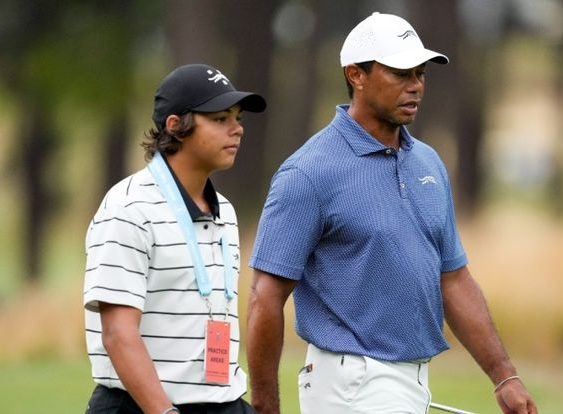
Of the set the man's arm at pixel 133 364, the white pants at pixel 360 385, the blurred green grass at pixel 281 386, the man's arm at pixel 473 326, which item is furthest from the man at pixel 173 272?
the blurred green grass at pixel 281 386

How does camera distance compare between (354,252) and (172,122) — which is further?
(354,252)

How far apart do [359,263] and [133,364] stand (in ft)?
4.02

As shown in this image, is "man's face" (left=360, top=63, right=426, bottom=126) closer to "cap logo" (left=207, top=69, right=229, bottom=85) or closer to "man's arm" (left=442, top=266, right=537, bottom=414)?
"man's arm" (left=442, top=266, right=537, bottom=414)

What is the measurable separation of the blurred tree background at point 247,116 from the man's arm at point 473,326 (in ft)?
35.6

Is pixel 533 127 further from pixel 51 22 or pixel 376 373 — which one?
pixel 376 373

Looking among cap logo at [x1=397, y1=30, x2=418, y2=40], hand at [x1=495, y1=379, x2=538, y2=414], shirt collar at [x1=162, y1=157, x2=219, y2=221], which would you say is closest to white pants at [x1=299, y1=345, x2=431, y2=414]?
hand at [x1=495, y1=379, x2=538, y2=414]

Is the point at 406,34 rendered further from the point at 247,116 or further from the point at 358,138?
the point at 247,116

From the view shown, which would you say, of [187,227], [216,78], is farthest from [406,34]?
[187,227]

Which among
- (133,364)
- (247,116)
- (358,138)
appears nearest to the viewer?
(133,364)

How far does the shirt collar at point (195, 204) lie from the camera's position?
A: 6500 mm

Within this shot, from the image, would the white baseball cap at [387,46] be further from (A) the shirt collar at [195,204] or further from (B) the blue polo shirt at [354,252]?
(A) the shirt collar at [195,204]

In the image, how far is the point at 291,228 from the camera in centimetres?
712

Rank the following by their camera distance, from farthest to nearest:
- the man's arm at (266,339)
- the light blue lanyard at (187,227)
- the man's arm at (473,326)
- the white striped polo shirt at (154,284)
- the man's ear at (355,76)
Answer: the man's arm at (473,326)
the man's ear at (355,76)
the man's arm at (266,339)
the light blue lanyard at (187,227)
the white striped polo shirt at (154,284)

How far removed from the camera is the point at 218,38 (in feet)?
89.5
